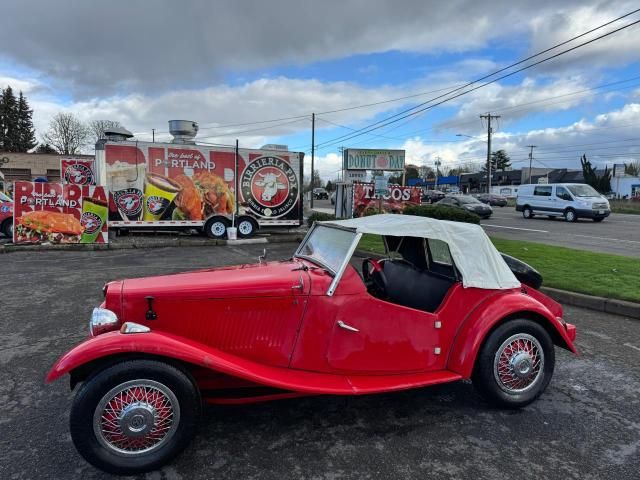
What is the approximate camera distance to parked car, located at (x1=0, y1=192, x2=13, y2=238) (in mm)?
13812

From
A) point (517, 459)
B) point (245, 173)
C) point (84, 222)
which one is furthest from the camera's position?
point (245, 173)

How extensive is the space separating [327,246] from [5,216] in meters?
14.3

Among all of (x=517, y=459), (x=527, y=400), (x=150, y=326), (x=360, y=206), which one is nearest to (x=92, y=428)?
(x=150, y=326)

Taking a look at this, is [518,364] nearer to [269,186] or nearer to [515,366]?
[515,366]

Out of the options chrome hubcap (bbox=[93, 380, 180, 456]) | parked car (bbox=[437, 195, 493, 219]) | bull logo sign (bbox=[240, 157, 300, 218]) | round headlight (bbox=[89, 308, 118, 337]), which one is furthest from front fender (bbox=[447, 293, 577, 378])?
parked car (bbox=[437, 195, 493, 219])

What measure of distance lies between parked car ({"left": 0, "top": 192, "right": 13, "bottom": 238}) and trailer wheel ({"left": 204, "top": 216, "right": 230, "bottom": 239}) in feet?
19.7

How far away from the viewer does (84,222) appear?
12.7 metres

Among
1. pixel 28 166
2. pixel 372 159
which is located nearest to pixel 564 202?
pixel 372 159

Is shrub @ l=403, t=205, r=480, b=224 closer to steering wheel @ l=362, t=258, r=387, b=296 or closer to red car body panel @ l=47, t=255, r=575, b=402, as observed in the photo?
steering wheel @ l=362, t=258, r=387, b=296

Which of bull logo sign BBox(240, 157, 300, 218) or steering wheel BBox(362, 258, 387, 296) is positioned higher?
bull logo sign BBox(240, 157, 300, 218)

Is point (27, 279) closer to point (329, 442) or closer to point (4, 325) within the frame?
point (4, 325)

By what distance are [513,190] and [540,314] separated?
232 feet

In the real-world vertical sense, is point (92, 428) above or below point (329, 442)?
above

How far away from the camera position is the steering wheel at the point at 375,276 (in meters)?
3.58
